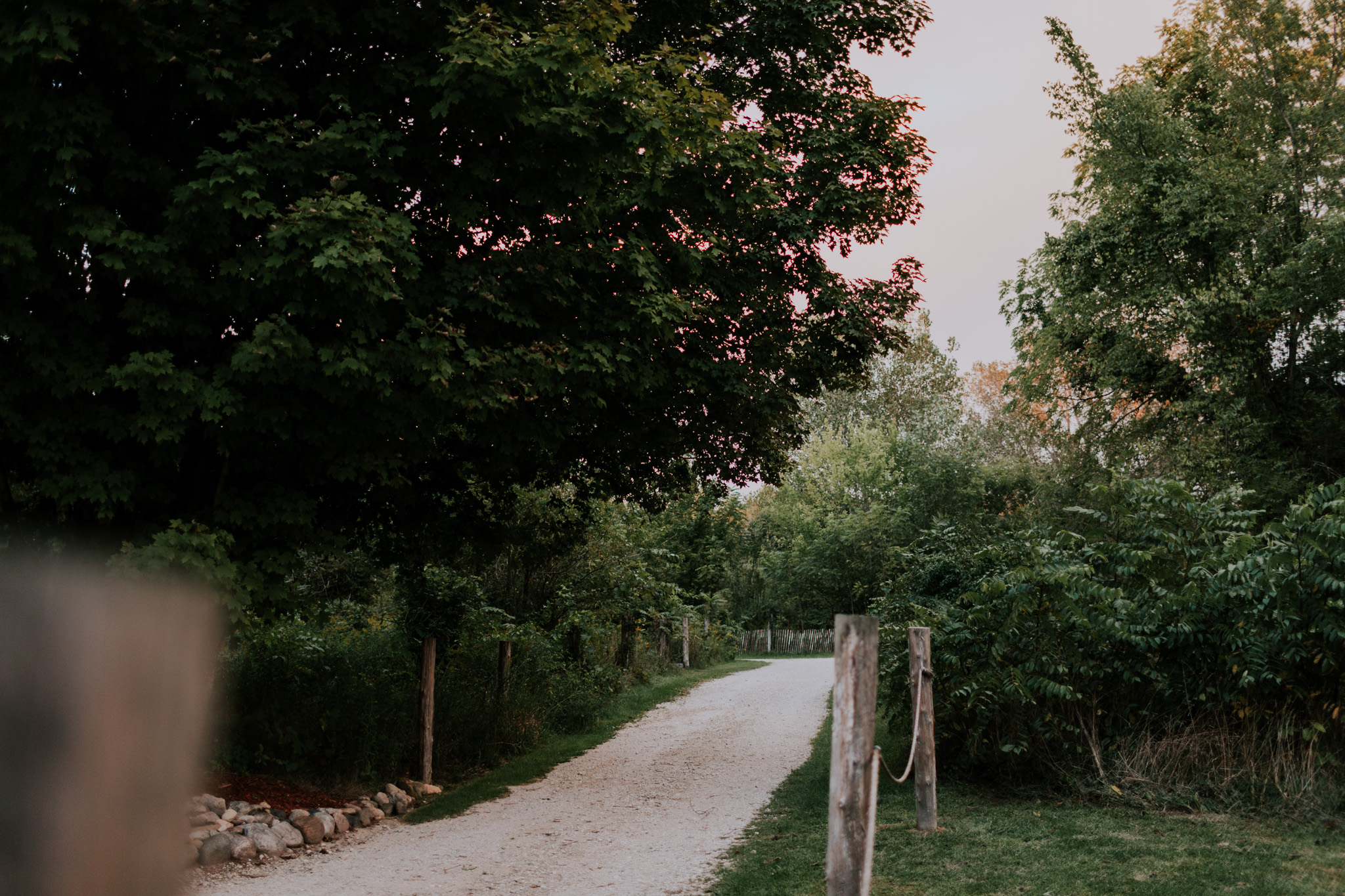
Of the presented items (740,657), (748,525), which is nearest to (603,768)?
(740,657)

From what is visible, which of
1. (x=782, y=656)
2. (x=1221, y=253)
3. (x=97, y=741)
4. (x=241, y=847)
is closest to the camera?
(x=97, y=741)

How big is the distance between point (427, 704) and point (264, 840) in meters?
3.34

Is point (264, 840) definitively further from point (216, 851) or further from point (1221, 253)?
point (1221, 253)

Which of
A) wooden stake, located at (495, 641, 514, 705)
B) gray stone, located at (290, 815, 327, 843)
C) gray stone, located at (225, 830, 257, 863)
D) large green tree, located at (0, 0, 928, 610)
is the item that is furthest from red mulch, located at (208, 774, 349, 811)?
wooden stake, located at (495, 641, 514, 705)

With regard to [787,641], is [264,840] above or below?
above

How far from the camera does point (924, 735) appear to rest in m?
8.57

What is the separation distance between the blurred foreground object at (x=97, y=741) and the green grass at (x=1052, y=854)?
5.26 m

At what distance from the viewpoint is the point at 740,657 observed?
1551 inches

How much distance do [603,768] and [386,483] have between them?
6.35m

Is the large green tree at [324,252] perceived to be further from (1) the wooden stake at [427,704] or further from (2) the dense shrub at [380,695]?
(2) the dense shrub at [380,695]

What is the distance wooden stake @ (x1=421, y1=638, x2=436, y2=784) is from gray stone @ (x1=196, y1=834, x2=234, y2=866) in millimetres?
3522

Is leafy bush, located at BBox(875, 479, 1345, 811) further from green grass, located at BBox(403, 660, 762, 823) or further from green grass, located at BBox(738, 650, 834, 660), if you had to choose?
green grass, located at BBox(738, 650, 834, 660)

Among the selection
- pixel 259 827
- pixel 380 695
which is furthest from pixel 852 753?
pixel 380 695

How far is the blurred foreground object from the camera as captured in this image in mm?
2104
